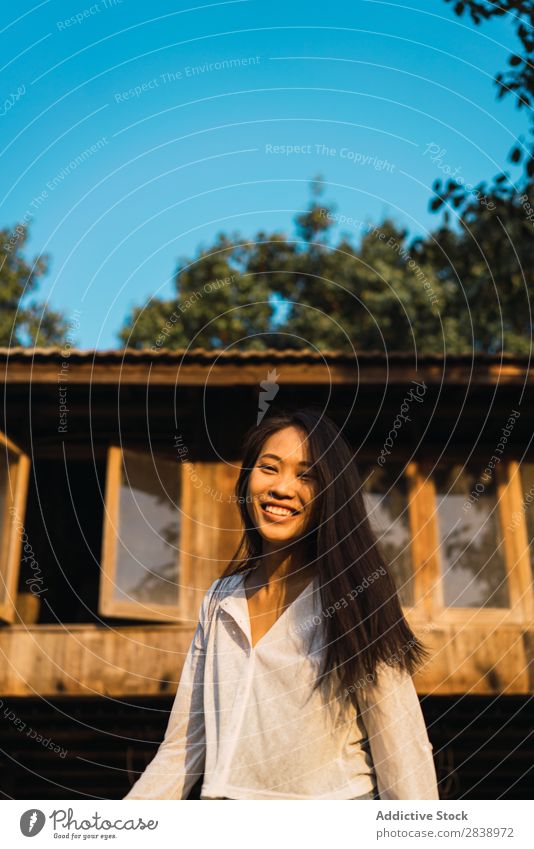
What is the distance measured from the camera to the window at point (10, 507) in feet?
36.5

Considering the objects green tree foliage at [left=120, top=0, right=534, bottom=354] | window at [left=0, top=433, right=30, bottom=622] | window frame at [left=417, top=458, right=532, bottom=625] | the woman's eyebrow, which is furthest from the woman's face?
green tree foliage at [left=120, top=0, right=534, bottom=354]

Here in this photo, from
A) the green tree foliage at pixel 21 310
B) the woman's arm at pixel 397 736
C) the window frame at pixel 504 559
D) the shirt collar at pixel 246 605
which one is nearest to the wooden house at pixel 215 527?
the window frame at pixel 504 559

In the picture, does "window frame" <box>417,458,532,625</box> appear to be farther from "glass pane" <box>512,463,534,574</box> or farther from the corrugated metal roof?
the corrugated metal roof

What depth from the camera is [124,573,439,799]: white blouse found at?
2416 mm

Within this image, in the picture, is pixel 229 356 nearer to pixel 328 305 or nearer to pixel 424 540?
pixel 424 540

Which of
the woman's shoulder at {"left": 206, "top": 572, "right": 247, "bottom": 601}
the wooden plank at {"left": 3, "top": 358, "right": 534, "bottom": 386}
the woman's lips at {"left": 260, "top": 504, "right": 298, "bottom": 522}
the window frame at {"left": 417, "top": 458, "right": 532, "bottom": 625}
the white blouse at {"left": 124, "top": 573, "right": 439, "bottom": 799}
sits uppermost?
the wooden plank at {"left": 3, "top": 358, "right": 534, "bottom": 386}

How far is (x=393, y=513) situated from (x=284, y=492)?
8.73 metres

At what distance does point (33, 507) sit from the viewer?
13.9 m

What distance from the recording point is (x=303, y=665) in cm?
256

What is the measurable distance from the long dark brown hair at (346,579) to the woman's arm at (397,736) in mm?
38

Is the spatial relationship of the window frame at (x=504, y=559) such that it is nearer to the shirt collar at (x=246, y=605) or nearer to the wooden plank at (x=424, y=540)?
the wooden plank at (x=424, y=540)
